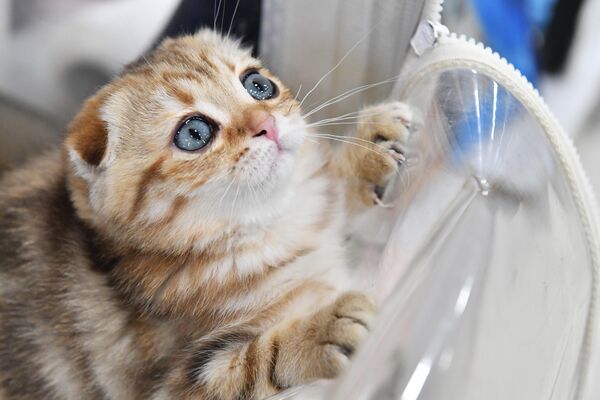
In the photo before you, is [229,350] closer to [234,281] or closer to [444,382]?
[234,281]

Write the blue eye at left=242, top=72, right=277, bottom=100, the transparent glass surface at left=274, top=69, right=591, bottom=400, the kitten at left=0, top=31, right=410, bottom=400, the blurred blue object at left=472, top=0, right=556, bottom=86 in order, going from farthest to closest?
the blurred blue object at left=472, top=0, right=556, bottom=86 → the blue eye at left=242, top=72, right=277, bottom=100 → the kitten at left=0, top=31, right=410, bottom=400 → the transparent glass surface at left=274, top=69, right=591, bottom=400

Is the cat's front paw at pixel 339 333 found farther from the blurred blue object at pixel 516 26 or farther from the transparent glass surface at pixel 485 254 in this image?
the blurred blue object at pixel 516 26

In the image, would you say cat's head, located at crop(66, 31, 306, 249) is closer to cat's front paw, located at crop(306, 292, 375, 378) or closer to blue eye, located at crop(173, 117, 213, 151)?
blue eye, located at crop(173, 117, 213, 151)

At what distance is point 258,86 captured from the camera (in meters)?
0.98

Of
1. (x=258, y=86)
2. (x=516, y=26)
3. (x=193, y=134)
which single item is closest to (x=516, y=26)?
(x=516, y=26)

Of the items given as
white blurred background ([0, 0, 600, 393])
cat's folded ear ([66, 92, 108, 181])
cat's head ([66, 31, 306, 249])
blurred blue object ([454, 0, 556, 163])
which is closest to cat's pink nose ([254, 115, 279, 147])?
cat's head ([66, 31, 306, 249])

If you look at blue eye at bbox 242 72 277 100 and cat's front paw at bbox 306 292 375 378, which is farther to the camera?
blue eye at bbox 242 72 277 100

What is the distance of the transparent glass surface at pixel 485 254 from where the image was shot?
2.40 ft

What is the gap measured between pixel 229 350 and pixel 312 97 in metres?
0.58

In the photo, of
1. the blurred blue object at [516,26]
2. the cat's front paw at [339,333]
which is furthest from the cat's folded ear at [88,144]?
the blurred blue object at [516,26]

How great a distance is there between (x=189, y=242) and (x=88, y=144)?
0.61 ft

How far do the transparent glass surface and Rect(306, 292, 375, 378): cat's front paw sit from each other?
0.03m

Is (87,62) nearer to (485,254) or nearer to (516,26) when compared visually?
(516,26)

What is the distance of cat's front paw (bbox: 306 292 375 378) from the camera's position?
751 millimetres
